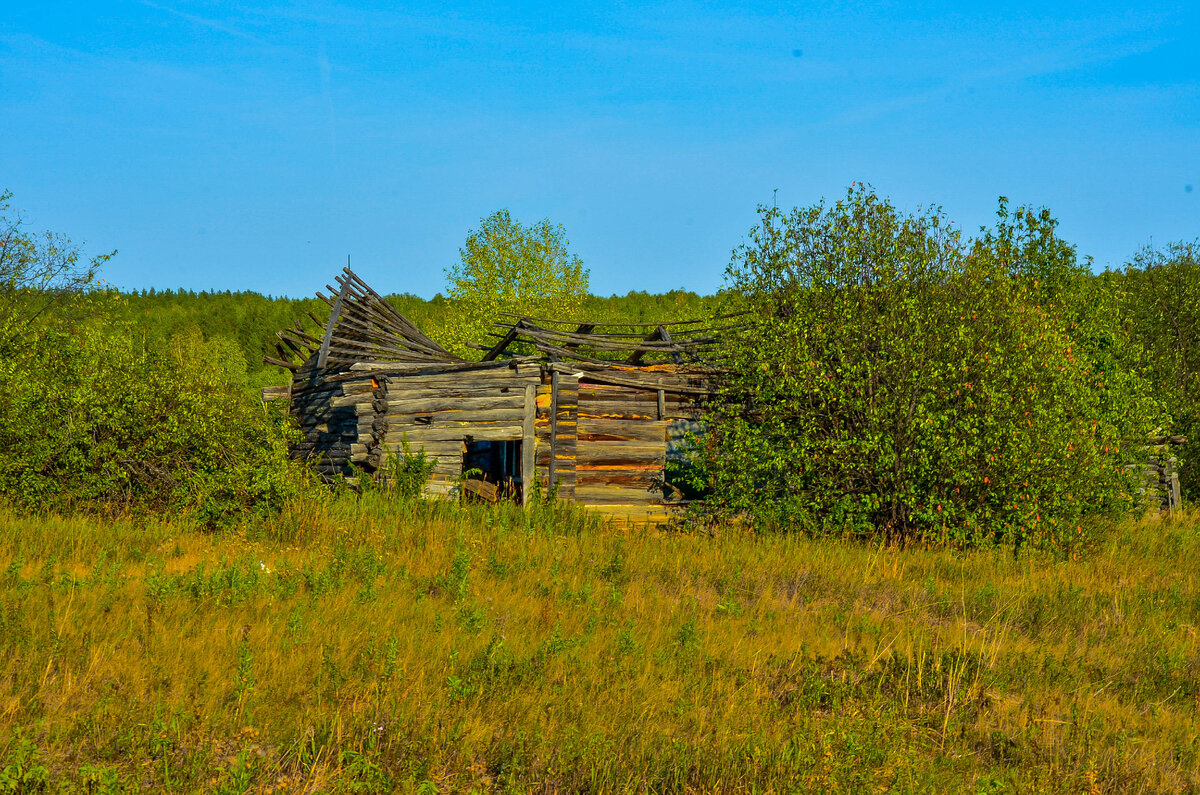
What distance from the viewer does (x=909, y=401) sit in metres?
12.4

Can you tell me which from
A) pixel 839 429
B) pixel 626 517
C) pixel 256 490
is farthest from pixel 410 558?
pixel 839 429

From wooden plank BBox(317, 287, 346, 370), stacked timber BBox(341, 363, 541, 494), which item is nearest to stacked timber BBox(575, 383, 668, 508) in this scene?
stacked timber BBox(341, 363, 541, 494)

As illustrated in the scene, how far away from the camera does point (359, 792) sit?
461cm

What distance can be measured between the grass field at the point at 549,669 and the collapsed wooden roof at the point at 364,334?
8.16m

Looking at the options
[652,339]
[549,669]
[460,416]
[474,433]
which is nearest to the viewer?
[549,669]

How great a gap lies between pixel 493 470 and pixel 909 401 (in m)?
10.9

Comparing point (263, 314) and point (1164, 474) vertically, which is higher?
point (263, 314)

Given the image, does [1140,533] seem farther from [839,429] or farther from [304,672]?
[304,672]

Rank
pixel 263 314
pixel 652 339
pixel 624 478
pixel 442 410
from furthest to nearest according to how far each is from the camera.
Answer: pixel 263 314, pixel 652 339, pixel 442 410, pixel 624 478

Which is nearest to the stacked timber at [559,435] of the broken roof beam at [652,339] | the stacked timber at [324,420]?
the broken roof beam at [652,339]

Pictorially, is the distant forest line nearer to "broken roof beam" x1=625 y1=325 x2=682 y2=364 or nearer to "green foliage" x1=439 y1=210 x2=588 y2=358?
"green foliage" x1=439 y1=210 x2=588 y2=358

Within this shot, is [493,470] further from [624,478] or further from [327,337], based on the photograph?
[624,478]

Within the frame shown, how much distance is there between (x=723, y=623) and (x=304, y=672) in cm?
411

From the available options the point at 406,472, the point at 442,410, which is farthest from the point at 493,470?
the point at 406,472
